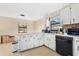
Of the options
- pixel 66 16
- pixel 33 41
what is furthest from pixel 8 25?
pixel 66 16

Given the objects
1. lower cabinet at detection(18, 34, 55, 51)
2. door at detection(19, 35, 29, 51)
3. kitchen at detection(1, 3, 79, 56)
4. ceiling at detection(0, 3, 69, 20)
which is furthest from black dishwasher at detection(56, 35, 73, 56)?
ceiling at detection(0, 3, 69, 20)

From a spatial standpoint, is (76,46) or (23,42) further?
(23,42)

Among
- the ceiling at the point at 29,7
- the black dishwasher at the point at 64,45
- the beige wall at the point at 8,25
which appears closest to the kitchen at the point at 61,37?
the black dishwasher at the point at 64,45

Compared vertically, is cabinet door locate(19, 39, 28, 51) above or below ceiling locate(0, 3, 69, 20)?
below

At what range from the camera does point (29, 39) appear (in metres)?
4.45

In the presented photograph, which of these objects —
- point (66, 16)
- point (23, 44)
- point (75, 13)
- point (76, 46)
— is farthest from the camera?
point (23, 44)

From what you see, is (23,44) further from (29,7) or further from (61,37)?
(29,7)

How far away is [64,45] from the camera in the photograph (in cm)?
336

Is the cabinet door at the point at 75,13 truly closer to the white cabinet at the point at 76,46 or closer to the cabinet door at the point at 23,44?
the white cabinet at the point at 76,46

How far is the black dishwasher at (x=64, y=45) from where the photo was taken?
3.01 metres

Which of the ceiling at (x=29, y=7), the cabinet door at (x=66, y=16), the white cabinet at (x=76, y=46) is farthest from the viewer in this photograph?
the ceiling at (x=29, y=7)

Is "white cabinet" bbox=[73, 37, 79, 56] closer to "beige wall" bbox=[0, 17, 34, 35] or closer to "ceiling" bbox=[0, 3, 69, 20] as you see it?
"ceiling" bbox=[0, 3, 69, 20]

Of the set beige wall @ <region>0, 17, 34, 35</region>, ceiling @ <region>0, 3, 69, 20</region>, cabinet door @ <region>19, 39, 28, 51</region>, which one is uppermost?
ceiling @ <region>0, 3, 69, 20</region>

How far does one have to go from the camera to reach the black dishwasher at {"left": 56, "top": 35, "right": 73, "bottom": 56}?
9.89 ft
